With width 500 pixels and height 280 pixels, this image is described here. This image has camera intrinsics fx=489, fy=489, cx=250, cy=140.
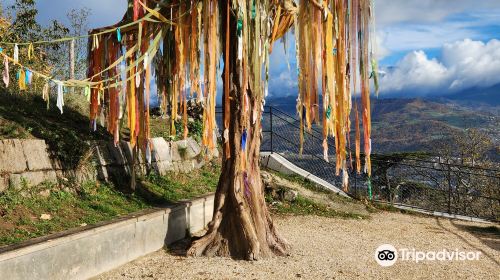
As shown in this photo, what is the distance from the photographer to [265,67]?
19.4ft

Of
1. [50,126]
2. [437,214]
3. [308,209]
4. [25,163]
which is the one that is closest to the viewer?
[25,163]

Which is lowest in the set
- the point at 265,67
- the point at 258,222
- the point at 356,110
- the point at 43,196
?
the point at 258,222

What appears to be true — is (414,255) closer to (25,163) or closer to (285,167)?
(25,163)

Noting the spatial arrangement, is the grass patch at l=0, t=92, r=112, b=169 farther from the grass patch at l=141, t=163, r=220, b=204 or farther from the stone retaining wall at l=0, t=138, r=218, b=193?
the grass patch at l=141, t=163, r=220, b=204

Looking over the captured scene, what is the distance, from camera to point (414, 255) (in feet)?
23.2

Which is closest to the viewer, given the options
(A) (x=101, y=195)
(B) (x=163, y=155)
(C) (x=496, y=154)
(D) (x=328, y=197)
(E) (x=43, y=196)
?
(E) (x=43, y=196)

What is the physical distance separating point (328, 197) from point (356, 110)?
21.7 feet

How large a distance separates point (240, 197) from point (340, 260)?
160 cm

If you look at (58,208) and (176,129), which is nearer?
(58,208)

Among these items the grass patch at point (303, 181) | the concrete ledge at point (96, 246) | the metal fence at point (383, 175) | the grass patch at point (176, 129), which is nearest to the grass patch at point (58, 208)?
the concrete ledge at point (96, 246)

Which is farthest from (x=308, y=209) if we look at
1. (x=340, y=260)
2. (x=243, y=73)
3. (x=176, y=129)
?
(x=243, y=73)

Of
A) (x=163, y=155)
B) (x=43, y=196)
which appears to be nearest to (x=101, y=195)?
(x=43, y=196)

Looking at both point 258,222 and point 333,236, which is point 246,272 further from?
point 333,236

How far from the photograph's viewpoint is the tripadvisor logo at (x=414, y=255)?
267 inches
